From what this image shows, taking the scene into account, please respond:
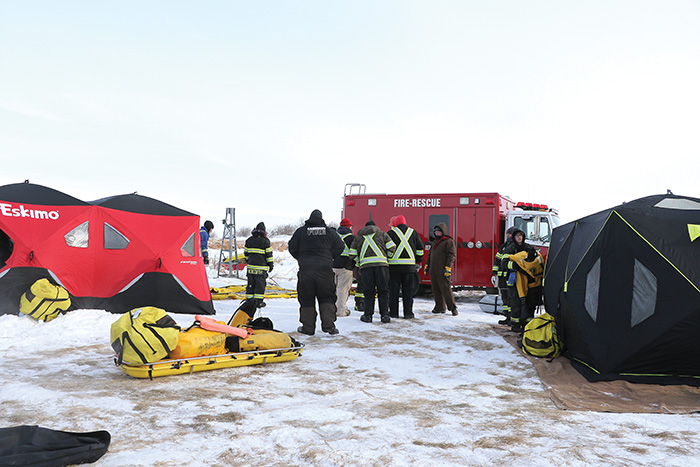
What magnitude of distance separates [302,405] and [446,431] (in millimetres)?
1129

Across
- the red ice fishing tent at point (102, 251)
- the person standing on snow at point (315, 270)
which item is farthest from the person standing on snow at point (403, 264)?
the red ice fishing tent at point (102, 251)

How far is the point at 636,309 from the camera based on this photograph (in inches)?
186

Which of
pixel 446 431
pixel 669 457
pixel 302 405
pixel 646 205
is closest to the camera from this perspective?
pixel 669 457

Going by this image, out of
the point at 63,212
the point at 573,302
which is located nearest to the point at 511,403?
the point at 573,302

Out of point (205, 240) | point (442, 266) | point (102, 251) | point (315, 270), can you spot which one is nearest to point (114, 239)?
point (102, 251)

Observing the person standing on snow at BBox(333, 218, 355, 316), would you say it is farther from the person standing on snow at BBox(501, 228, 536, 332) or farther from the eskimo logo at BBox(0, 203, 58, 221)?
the eskimo logo at BBox(0, 203, 58, 221)

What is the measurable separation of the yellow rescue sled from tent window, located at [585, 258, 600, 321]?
3.04 meters

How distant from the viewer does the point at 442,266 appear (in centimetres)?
964

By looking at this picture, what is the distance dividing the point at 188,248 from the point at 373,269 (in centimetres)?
316

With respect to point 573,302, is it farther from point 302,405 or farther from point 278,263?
point 278,263

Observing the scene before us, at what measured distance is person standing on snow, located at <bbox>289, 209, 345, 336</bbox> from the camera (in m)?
6.86

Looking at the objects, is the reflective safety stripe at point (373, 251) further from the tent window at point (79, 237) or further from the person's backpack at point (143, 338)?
the tent window at point (79, 237)

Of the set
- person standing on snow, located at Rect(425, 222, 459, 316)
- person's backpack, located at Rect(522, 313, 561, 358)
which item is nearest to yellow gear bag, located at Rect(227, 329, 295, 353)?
person's backpack, located at Rect(522, 313, 561, 358)

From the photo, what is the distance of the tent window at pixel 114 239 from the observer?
7.89 metres
